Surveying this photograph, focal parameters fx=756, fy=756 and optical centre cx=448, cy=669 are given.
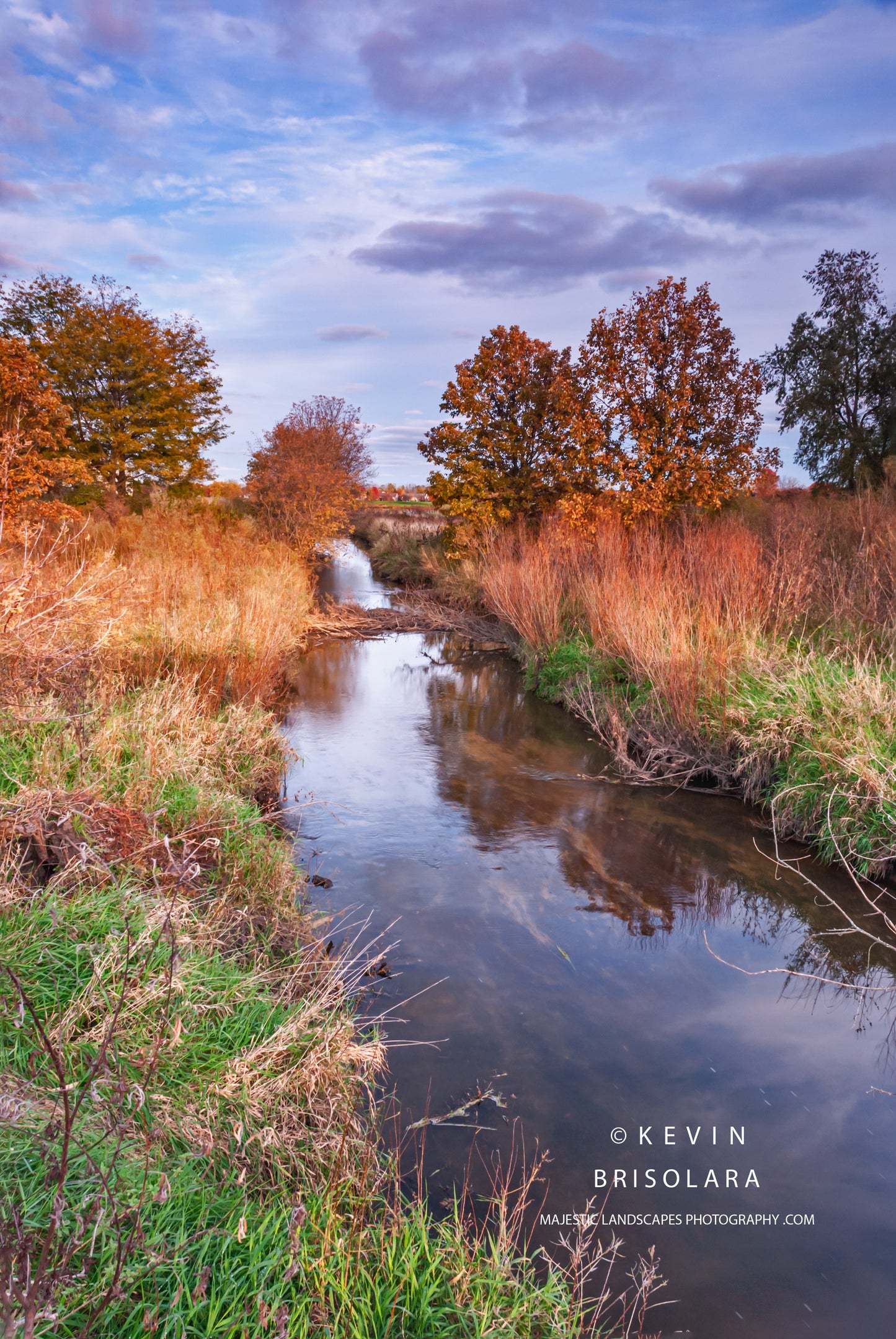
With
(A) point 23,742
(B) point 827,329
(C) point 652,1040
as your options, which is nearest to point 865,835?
(C) point 652,1040

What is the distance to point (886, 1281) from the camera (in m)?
2.73

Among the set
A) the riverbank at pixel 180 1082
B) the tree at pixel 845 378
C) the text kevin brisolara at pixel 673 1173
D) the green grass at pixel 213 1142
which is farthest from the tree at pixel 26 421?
the tree at pixel 845 378

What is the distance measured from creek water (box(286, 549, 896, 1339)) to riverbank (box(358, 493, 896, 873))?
49 centimetres

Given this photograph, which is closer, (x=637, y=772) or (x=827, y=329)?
(x=637, y=772)

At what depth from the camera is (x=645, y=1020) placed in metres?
4.11

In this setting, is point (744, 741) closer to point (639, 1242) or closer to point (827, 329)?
point (639, 1242)

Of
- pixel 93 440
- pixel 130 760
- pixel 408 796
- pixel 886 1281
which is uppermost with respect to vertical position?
pixel 93 440

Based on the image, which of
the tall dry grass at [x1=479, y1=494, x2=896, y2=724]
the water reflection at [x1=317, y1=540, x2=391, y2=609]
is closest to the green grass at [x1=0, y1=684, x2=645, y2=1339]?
the tall dry grass at [x1=479, y1=494, x2=896, y2=724]

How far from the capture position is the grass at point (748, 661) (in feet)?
18.7

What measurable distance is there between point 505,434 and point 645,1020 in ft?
56.4

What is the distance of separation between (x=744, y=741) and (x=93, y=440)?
25.1 metres

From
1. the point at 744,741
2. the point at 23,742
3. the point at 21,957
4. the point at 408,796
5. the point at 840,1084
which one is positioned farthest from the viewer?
the point at 408,796

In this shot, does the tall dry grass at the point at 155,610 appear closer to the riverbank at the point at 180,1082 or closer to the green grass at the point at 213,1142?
the riverbank at the point at 180,1082

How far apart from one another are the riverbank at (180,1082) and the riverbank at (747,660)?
361 centimetres
